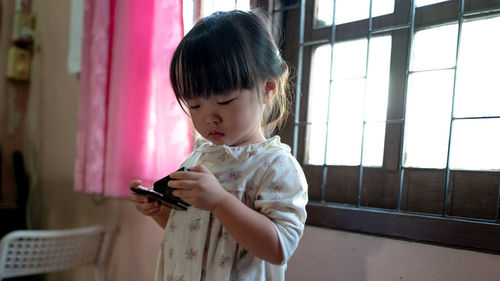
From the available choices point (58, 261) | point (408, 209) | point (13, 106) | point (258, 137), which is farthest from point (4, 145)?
point (408, 209)

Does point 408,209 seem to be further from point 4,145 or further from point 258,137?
point 4,145

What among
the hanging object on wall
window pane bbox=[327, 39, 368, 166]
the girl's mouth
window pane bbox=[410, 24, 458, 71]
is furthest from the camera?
the hanging object on wall

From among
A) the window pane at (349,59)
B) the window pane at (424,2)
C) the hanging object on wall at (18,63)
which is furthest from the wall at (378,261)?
the hanging object on wall at (18,63)

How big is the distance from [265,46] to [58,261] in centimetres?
114

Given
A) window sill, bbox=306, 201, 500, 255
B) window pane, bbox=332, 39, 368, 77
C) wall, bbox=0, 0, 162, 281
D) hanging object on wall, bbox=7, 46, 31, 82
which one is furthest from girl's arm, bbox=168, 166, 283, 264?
hanging object on wall, bbox=7, 46, 31, 82

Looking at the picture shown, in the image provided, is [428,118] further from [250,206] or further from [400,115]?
[250,206]

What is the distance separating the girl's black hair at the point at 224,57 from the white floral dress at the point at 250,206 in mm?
122

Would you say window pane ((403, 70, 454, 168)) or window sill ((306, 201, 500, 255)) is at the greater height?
window pane ((403, 70, 454, 168))

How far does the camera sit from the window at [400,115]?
0.64 meters

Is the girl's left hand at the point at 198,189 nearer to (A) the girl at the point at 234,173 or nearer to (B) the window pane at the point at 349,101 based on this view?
(A) the girl at the point at 234,173

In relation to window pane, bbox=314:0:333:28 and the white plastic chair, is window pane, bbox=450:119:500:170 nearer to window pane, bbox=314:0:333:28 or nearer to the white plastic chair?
window pane, bbox=314:0:333:28

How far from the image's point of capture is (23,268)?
114 cm

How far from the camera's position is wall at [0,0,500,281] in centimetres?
63

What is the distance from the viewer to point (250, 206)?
58 centimetres
